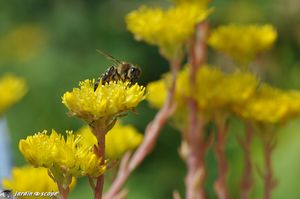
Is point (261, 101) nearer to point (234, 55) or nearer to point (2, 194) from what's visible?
point (234, 55)

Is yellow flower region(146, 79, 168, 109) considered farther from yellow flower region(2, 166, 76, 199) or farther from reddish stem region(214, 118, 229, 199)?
yellow flower region(2, 166, 76, 199)

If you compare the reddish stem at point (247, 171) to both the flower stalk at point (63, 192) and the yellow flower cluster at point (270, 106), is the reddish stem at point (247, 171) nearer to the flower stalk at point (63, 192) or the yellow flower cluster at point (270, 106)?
the yellow flower cluster at point (270, 106)

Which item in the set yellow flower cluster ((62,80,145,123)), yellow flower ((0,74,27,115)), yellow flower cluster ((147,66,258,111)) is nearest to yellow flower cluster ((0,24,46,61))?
yellow flower ((0,74,27,115))

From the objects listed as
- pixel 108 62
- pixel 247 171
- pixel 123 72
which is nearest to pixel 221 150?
pixel 247 171

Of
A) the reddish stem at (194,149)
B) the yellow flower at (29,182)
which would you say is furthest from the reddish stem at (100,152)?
the reddish stem at (194,149)

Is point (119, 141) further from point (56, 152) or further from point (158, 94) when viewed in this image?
point (56, 152)
